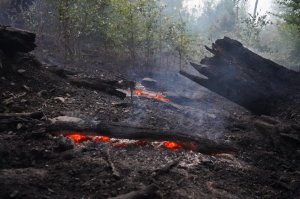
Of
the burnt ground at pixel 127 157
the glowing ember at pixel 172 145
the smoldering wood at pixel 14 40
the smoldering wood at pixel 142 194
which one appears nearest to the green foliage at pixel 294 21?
the burnt ground at pixel 127 157

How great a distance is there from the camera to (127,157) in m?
5.86

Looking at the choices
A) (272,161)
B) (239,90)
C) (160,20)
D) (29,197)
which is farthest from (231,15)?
(29,197)

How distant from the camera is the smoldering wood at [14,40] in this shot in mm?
8906

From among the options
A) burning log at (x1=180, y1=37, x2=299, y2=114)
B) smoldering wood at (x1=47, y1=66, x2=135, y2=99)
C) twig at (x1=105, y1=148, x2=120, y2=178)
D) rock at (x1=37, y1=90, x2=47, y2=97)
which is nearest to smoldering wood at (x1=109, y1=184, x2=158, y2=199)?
twig at (x1=105, y1=148, x2=120, y2=178)

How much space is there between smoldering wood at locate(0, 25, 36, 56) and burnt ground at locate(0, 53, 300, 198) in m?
0.58

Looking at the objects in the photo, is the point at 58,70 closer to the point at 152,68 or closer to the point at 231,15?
the point at 152,68

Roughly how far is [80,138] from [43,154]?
112cm

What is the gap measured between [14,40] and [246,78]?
6895 millimetres

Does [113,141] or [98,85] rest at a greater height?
[98,85]

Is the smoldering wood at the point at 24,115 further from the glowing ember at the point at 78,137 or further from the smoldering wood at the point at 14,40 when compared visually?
the smoldering wood at the point at 14,40

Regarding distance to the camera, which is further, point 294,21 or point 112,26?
point 294,21

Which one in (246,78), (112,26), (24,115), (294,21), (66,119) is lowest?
(66,119)

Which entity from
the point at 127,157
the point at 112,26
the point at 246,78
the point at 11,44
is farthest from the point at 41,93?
the point at 112,26

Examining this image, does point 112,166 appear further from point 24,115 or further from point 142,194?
point 24,115
